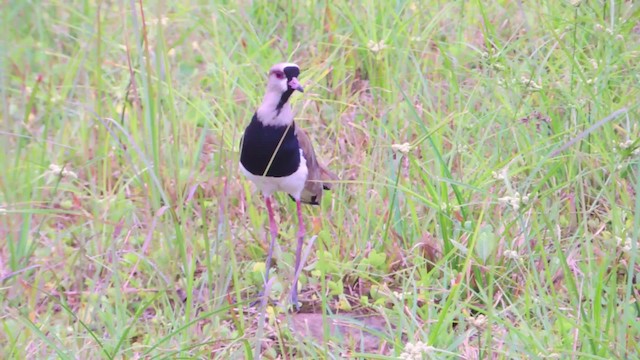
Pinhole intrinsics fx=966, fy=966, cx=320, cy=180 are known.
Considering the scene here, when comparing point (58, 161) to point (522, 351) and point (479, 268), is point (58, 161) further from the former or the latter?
point (522, 351)

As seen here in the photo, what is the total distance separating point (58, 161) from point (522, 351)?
238cm

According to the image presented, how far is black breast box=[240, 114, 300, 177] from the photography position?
332cm

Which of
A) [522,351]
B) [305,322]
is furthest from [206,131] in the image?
[522,351]

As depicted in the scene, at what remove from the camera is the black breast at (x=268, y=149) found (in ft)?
10.9

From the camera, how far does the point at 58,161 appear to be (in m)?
4.21

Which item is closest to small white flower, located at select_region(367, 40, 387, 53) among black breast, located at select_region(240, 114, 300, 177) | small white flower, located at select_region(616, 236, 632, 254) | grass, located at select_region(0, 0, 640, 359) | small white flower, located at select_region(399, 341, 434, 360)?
grass, located at select_region(0, 0, 640, 359)

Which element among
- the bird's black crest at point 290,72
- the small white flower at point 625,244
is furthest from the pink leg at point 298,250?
the small white flower at point 625,244

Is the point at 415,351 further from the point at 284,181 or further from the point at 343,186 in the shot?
the point at 343,186

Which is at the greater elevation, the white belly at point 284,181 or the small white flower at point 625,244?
the small white flower at point 625,244

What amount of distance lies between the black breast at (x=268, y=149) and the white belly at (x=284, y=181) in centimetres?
3

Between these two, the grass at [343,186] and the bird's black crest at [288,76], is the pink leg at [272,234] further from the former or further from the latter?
the bird's black crest at [288,76]

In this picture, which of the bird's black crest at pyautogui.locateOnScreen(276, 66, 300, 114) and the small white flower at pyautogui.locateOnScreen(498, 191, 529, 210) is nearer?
the small white flower at pyautogui.locateOnScreen(498, 191, 529, 210)

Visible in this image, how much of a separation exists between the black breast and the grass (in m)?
0.15

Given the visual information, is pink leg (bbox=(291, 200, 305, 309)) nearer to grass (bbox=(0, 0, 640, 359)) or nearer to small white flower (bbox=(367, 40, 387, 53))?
grass (bbox=(0, 0, 640, 359))
